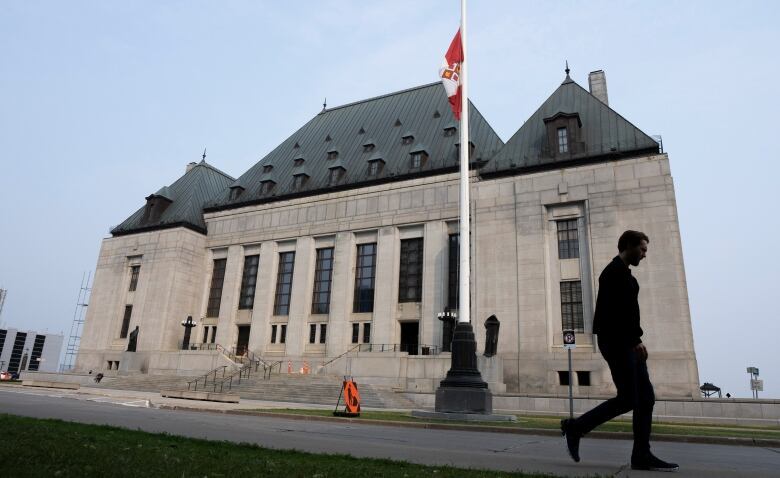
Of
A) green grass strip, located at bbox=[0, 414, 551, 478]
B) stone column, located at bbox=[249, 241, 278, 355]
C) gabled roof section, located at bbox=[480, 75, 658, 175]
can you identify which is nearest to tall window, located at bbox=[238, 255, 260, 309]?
stone column, located at bbox=[249, 241, 278, 355]

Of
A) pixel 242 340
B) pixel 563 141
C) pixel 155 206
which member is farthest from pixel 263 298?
pixel 563 141

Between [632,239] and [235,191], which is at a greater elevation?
[235,191]

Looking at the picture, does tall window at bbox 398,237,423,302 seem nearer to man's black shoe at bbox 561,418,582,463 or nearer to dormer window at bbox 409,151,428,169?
dormer window at bbox 409,151,428,169

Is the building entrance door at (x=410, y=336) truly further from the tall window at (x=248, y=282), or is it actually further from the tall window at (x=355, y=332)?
the tall window at (x=248, y=282)

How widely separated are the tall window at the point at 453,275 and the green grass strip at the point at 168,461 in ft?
95.3

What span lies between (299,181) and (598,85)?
2648 cm

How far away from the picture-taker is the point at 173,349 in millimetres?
44719

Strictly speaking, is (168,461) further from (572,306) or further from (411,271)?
(411,271)

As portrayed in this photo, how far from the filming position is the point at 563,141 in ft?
112

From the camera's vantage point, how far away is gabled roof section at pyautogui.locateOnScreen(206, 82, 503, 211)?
4041cm

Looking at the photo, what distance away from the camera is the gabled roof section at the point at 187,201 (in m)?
48.4

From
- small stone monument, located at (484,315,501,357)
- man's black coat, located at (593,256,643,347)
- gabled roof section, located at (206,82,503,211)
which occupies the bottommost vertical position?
man's black coat, located at (593,256,643,347)

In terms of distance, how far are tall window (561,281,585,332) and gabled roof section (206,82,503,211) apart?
12.0 metres

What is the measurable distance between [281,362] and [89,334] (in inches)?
907
